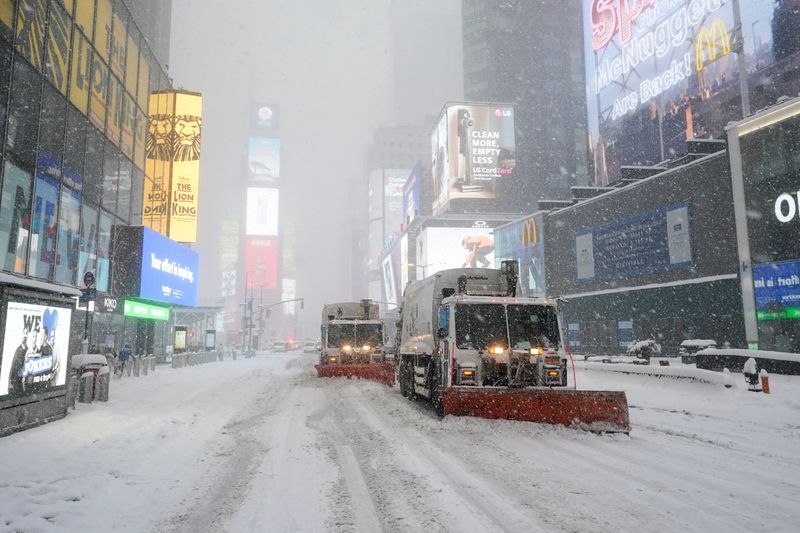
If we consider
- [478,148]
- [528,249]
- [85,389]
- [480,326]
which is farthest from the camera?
[478,148]

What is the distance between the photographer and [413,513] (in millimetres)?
5137

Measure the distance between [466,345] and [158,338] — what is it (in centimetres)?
3613

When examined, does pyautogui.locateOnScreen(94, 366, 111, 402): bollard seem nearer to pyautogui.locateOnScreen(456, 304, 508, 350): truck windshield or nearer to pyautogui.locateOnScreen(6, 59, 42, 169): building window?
pyautogui.locateOnScreen(456, 304, 508, 350): truck windshield

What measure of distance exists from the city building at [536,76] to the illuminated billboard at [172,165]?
87.8 metres

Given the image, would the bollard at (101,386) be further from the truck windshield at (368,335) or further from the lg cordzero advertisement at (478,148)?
the lg cordzero advertisement at (478,148)

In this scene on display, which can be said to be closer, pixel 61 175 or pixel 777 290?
pixel 61 175

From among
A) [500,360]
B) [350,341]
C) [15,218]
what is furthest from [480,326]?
[15,218]

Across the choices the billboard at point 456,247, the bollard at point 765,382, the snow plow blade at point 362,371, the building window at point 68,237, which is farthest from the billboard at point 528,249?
the bollard at point 765,382

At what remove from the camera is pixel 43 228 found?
22.0 m

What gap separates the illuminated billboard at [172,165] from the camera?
35.2 m

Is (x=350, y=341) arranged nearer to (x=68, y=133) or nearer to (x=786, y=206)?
(x=68, y=133)

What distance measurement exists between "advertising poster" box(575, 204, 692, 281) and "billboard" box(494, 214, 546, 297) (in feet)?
20.9

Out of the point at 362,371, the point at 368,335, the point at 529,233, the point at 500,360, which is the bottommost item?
the point at 362,371

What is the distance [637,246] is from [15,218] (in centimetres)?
3774
